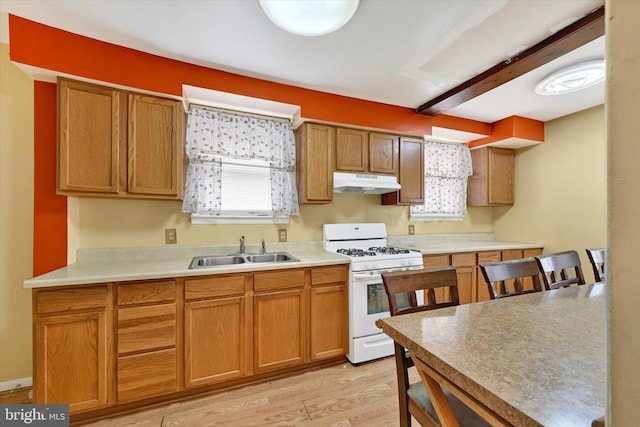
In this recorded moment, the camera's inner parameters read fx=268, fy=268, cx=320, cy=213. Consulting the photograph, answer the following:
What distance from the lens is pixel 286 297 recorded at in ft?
7.09

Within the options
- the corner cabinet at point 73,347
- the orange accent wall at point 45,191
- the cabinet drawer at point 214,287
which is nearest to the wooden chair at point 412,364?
the cabinet drawer at point 214,287

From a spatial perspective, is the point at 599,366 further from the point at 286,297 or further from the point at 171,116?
the point at 171,116

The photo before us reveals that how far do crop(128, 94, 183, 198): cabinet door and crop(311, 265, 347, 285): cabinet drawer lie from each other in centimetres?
129

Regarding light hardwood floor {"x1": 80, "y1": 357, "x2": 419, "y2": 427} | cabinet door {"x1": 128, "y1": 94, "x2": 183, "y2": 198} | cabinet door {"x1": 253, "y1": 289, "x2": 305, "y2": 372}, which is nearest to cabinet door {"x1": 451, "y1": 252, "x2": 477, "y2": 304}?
light hardwood floor {"x1": 80, "y1": 357, "x2": 419, "y2": 427}

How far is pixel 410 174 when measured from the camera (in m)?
3.07

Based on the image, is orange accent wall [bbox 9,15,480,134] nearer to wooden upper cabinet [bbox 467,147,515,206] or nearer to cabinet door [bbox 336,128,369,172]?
cabinet door [bbox 336,128,369,172]

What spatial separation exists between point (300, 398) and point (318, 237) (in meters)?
1.48

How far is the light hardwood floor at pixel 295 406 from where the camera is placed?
5.56 feet

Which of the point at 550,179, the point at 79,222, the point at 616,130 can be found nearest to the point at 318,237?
the point at 79,222

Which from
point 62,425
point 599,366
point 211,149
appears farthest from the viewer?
point 211,149

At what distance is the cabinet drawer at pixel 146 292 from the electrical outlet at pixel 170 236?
669mm

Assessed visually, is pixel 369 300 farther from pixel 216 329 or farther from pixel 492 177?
pixel 492 177

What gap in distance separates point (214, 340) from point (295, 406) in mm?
725

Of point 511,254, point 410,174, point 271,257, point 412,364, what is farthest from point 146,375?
point 511,254
